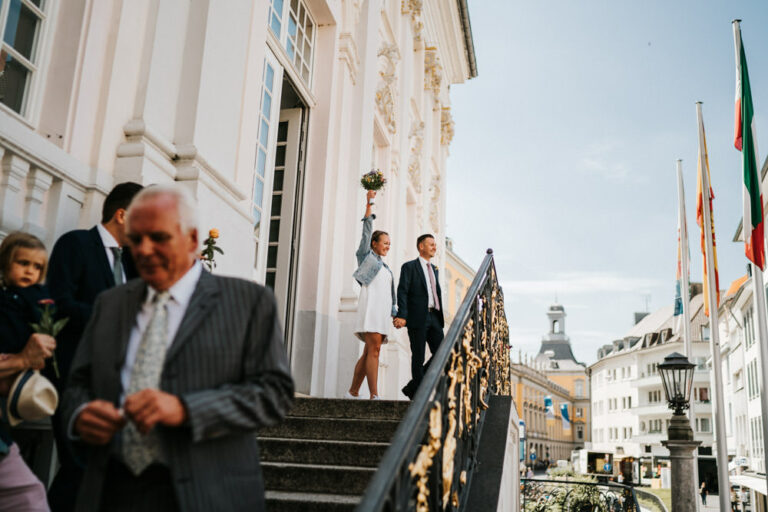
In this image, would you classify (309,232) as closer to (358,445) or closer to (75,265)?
(358,445)

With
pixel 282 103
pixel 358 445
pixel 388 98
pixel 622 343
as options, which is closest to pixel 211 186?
pixel 358 445

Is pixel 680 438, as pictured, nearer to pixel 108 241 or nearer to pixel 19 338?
pixel 108 241

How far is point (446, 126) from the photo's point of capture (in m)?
20.7

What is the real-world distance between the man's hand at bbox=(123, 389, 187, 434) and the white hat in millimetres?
861

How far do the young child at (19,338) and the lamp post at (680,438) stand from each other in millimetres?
8231

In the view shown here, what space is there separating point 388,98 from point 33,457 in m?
10.3

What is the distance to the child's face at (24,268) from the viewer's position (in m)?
2.83

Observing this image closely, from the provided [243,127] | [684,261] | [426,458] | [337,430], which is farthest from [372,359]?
[684,261]

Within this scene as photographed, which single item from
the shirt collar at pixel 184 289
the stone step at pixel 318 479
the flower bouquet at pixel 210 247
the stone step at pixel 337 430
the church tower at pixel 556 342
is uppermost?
the church tower at pixel 556 342

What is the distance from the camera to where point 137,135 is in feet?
16.0

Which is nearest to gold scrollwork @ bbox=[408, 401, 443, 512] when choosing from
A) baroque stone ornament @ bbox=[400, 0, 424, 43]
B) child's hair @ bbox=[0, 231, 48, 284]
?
child's hair @ bbox=[0, 231, 48, 284]

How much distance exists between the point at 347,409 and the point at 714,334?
1194 centimetres

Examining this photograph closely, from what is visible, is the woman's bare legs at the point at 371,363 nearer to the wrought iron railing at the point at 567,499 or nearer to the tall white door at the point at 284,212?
the tall white door at the point at 284,212

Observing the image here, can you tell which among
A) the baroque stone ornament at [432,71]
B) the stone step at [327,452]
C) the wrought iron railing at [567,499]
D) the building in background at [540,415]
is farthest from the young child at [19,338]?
→ the building in background at [540,415]
